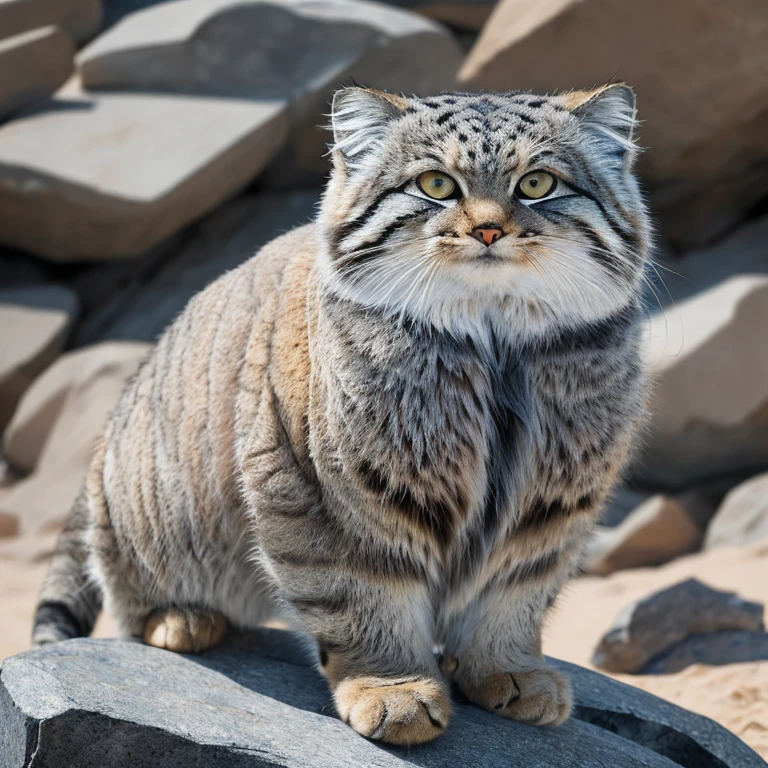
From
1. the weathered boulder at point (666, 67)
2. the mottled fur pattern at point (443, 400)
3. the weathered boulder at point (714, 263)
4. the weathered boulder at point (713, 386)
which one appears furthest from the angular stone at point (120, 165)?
the mottled fur pattern at point (443, 400)

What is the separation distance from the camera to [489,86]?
7395mm

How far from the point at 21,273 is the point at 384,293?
6.42 meters

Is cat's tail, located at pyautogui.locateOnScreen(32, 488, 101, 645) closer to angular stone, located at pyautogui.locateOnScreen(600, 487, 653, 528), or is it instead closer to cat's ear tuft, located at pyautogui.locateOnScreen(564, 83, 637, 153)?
cat's ear tuft, located at pyautogui.locateOnScreen(564, 83, 637, 153)

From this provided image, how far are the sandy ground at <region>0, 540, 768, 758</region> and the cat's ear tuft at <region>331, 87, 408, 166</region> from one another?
2.32m

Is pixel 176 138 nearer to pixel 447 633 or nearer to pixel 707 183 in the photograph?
pixel 707 183

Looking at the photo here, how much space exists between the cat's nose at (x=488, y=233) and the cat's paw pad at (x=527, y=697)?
1293 millimetres

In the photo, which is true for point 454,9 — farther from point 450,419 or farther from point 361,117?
point 450,419

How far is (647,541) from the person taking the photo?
626 cm

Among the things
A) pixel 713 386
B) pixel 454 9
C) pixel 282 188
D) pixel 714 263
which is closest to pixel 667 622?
pixel 713 386

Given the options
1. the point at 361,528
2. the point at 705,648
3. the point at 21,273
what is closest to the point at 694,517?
the point at 705,648

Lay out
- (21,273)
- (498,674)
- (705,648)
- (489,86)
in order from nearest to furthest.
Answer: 1. (498,674)
2. (705,648)
3. (489,86)
4. (21,273)

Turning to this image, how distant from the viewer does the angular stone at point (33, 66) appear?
7.34 m

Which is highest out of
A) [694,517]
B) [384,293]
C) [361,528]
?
[384,293]

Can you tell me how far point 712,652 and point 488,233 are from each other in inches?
120
